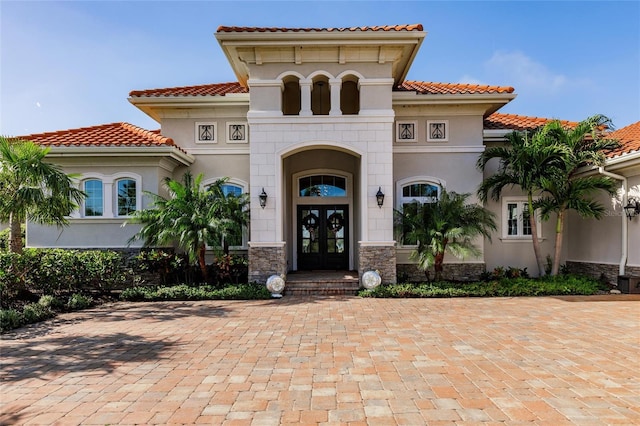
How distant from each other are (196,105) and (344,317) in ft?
28.6

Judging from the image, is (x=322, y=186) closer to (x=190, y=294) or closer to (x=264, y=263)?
(x=264, y=263)

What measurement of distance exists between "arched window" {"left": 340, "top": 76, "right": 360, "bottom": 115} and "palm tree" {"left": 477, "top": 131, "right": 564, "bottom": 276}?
445cm

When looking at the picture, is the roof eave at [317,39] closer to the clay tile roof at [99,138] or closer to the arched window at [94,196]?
the clay tile roof at [99,138]

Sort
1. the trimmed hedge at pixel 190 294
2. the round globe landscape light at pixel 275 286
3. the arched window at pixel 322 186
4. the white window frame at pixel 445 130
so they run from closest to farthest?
the trimmed hedge at pixel 190 294
the round globe landscape light at pixel 275 286
the white window frame at pixel 445 130
the arched window at pixel 322 186

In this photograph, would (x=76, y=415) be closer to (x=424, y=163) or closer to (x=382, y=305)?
(x=382, y=305)

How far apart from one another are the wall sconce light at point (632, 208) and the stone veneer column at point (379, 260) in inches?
261

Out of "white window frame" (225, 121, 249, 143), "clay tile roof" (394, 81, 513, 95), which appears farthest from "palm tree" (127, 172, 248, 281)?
"clay tile roof" (394, 81, 513, 95)

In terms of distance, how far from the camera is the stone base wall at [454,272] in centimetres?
1218

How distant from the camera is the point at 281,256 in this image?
420 inches

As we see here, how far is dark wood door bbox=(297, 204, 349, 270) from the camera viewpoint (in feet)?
44.9

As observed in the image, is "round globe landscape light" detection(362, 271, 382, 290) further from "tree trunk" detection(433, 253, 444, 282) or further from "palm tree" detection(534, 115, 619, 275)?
"palm tree" detection(534, 115, 619, 275)

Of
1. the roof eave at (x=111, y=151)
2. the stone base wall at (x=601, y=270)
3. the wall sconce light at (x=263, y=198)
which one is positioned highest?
the roof eave at (x=111, y=151)

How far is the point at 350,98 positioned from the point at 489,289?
24.4ft

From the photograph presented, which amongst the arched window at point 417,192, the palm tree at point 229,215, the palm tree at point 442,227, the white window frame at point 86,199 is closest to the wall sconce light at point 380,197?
the palm tree at point 442,227
